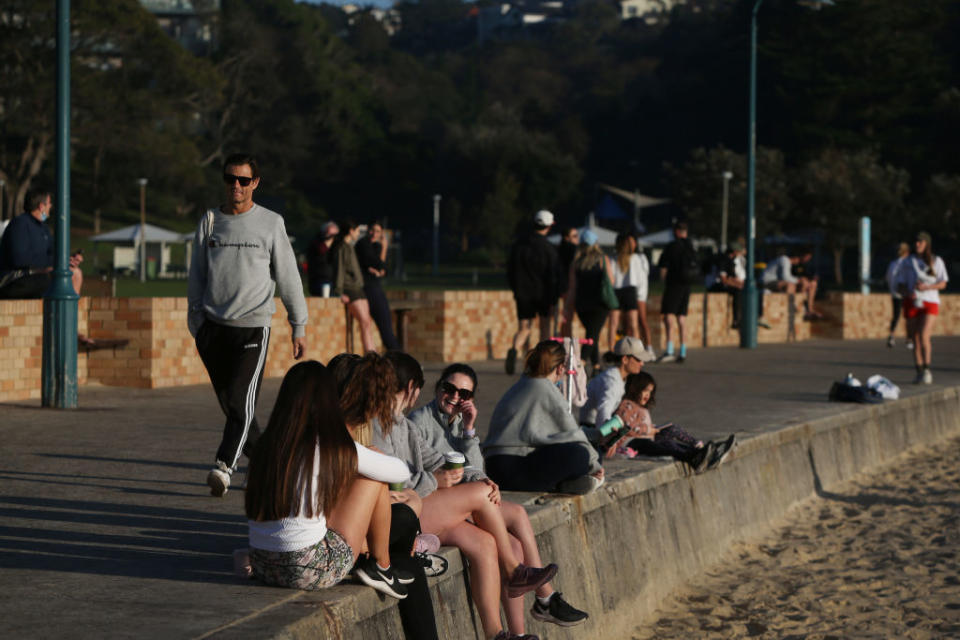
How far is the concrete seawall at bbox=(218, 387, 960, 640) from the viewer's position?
4.95 meters

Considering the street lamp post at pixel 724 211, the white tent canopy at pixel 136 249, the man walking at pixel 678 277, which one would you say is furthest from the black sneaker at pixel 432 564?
the street lamp post at pixel 724 211

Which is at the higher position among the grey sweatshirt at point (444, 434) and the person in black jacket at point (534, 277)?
the person in black jacket at point (534, 277)

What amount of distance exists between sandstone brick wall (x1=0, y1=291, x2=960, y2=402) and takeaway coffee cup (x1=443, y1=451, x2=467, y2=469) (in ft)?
23.3

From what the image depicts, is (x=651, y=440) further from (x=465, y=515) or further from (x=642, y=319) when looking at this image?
(x=642, y=319)

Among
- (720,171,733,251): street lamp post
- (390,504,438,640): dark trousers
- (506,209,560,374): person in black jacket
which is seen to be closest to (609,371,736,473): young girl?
(390,504,438,640): dark trousers

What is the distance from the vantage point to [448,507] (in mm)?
5887

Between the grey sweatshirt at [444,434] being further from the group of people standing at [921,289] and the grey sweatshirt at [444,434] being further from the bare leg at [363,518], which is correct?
the group of people standing at [921,289]

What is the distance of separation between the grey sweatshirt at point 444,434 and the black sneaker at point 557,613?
623 mm

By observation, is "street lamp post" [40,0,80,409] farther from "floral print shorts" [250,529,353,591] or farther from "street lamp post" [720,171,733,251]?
"street lamp post" [720,171,733,251]

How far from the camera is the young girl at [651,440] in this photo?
29.7 ft

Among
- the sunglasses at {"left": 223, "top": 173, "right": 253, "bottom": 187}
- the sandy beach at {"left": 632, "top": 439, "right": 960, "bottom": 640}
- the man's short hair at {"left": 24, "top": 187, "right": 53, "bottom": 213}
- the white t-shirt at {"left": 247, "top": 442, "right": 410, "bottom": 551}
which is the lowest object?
the sandy beach at {"left": 632, "top": 439, "right": 960, "bottom": 640}

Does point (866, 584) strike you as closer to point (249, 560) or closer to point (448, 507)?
point (448, 507)

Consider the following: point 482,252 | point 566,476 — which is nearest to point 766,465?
point 566,476

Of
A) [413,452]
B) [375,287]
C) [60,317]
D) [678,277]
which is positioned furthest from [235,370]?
[678,277]
